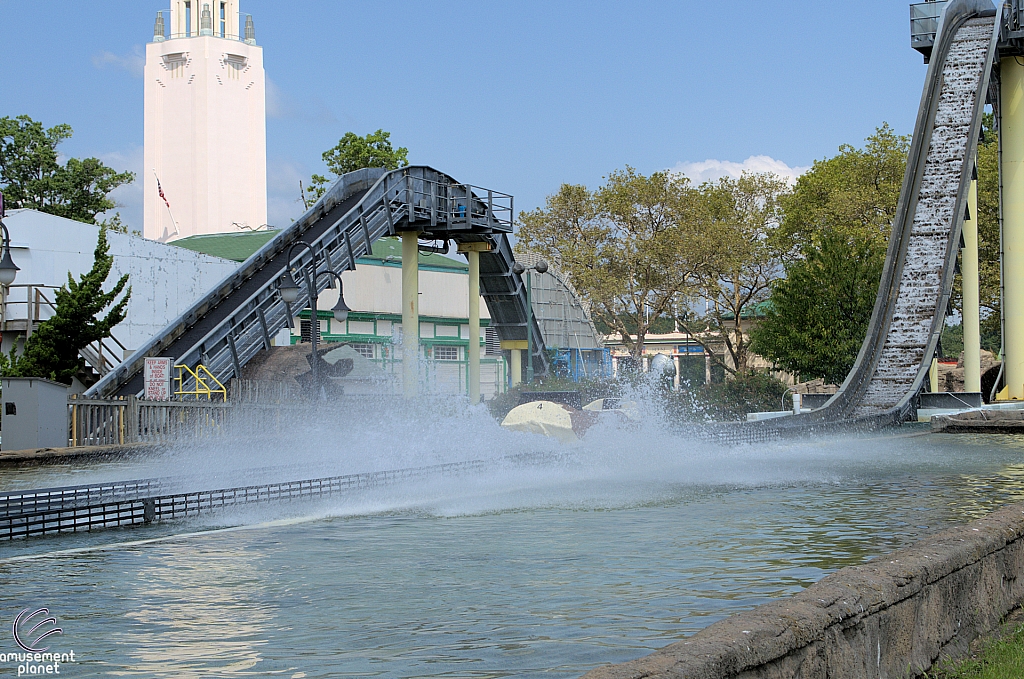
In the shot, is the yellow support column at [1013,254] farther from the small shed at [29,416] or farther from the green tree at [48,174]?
the green tree at [48,174]

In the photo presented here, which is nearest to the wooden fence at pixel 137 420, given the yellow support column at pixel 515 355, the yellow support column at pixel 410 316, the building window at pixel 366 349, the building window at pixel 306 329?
the yellow support column at pixel 410 316

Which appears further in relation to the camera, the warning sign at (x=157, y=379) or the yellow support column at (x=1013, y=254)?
the yellow support column at (x=1013, y=254)

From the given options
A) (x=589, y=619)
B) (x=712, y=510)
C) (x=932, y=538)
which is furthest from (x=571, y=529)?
(x=932, y=538)

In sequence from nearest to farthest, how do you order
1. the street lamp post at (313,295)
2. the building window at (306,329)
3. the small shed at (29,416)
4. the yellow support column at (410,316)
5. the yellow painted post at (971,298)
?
the small shed at (29,416), the street lamp post at (313,295), the yellow painted post at (971,298), the yellow support column at (410,316), the building window at (306,329)

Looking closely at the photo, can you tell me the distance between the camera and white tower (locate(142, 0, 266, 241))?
268 feet

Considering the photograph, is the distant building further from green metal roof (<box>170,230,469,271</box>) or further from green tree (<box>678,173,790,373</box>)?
green tree (<box>678,173,790,373</box>)

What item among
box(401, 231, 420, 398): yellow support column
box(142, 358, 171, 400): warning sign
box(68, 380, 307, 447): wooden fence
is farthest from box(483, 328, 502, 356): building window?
box(142, 358, 171, 400): warning sign

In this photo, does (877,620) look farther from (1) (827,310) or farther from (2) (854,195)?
(2) (854,195)

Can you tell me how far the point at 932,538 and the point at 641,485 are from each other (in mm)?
8470

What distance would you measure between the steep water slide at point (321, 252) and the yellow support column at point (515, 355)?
360 cm

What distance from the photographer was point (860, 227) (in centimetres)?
4938

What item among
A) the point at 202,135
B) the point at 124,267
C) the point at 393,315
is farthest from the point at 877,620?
the point at 202,135

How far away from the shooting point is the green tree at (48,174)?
191ft

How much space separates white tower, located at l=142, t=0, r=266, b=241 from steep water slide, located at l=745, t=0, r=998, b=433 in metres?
56.6
